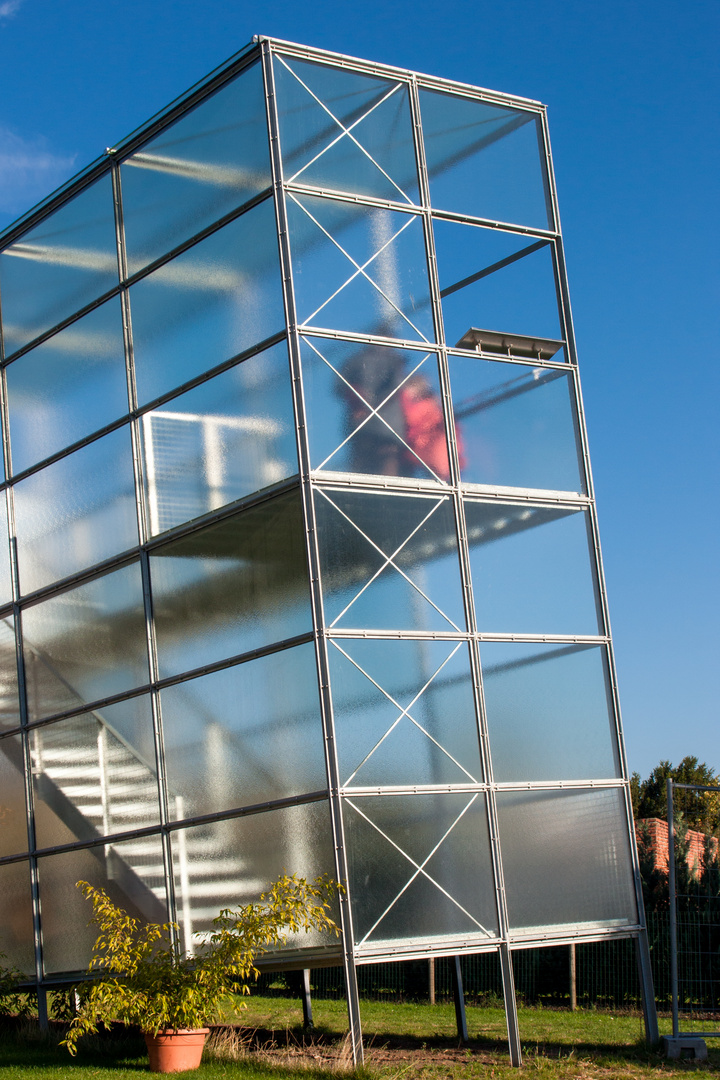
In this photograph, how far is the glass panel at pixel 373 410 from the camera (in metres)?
11.2

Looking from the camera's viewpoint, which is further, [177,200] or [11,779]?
[11,779]

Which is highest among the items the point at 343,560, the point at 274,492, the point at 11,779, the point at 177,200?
the point at 177,200

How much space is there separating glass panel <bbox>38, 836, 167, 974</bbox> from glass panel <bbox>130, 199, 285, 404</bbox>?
15.8 feet

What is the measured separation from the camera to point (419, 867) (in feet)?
34.7

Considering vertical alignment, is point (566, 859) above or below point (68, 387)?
below

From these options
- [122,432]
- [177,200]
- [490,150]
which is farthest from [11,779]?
[490,150]

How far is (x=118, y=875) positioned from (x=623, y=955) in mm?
6967

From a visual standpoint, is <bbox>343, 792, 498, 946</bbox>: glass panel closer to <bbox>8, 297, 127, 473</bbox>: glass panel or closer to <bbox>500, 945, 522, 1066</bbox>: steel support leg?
<bbox>500, 945, 522, 1066</bbox>: steel support leg

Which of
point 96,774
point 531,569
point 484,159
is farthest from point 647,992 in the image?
point 484,159

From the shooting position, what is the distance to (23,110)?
46.9 feet

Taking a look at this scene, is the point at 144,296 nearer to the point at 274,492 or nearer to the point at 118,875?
the point at 274,492

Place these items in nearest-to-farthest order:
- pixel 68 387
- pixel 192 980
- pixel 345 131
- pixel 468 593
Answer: pixel 192 980 < pixel 468 593 < pixel 345 131 < pixel 68 387

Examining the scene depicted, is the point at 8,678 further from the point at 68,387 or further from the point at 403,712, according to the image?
the point at 403,712

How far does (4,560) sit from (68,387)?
2392 millimetres
